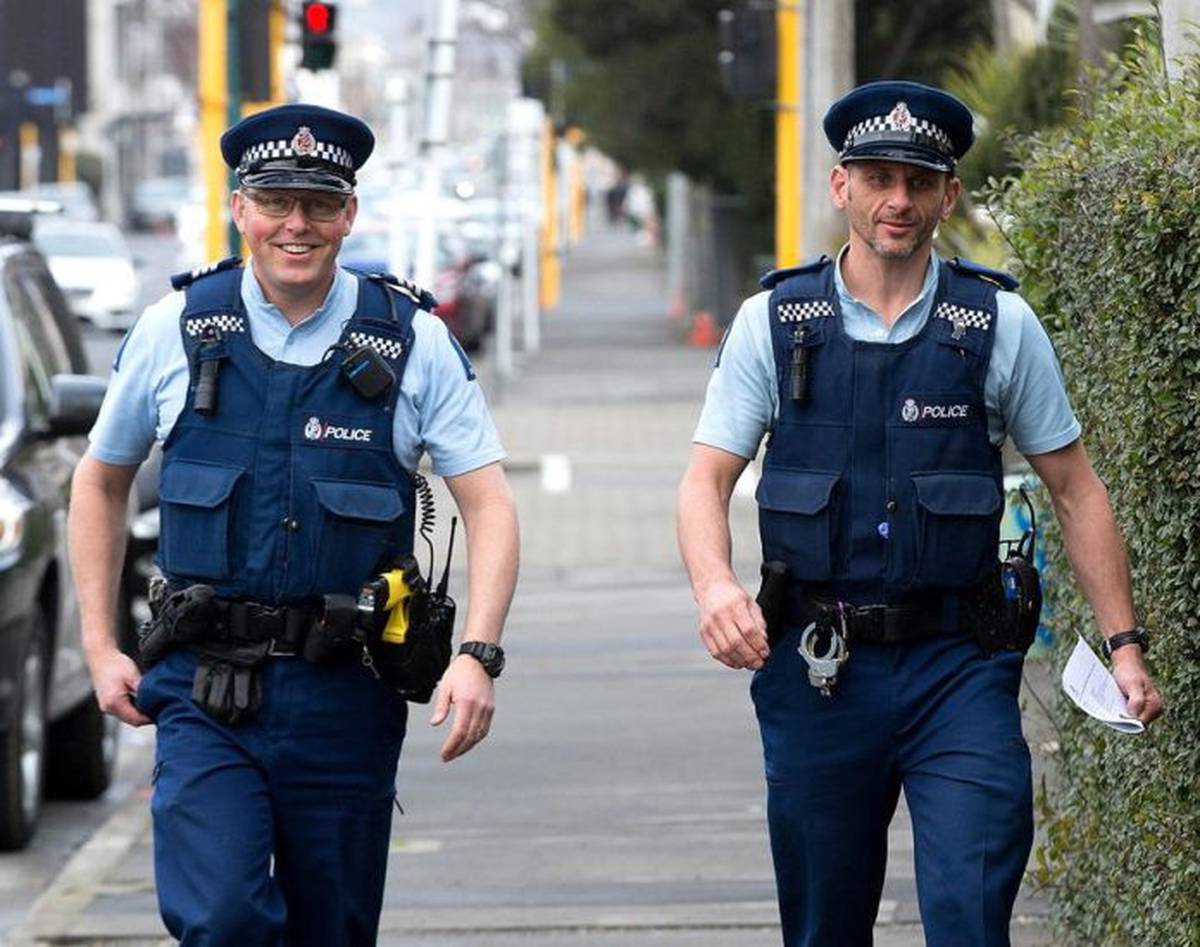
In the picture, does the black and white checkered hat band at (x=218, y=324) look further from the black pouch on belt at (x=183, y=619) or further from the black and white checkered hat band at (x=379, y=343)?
the black pouch on belt at (x=183, y=619)

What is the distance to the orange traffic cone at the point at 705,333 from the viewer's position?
3850cm

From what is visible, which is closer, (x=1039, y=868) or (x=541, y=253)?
(x=1039, y=868)

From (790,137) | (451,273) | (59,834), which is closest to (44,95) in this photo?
(451,273)

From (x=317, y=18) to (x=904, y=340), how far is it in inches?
566

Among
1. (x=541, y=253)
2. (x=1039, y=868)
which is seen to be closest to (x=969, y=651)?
(x=1039, y=868)

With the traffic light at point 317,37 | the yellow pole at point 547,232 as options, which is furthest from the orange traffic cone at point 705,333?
the traffic light at point 317,37

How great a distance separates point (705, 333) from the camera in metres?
38.6

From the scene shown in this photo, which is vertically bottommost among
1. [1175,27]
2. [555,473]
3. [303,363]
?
[555,473]

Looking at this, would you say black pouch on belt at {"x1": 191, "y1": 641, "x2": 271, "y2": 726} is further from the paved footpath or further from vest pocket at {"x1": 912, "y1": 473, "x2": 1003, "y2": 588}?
the paved footpath

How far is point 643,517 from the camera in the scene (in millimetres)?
19156

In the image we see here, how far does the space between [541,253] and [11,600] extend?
42499mm

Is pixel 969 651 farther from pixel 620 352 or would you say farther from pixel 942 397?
pixel 620 352

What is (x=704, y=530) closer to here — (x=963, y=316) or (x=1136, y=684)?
(x=963, y=316)

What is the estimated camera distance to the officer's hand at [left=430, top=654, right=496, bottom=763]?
16.8ft
